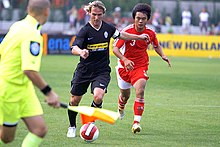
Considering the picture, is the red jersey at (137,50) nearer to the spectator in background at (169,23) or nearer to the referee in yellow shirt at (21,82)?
the referee in yellow shirt at (21,82)

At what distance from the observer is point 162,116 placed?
1464 centimetres

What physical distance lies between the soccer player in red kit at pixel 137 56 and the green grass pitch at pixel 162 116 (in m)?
0.72

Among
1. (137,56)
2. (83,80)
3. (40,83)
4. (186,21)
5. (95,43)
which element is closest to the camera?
(40,83)

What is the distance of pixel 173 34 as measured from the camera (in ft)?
135

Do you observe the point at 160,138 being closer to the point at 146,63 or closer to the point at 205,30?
the point at 146,63

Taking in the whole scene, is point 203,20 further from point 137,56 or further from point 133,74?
point 133,74

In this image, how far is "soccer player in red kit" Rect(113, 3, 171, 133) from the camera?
12.8 metres

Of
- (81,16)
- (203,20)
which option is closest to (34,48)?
(81,16)

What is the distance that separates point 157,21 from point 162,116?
96.4 ft

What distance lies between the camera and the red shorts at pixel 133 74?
1309 centimetres

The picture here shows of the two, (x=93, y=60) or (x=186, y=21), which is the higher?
(x=93, y=60)

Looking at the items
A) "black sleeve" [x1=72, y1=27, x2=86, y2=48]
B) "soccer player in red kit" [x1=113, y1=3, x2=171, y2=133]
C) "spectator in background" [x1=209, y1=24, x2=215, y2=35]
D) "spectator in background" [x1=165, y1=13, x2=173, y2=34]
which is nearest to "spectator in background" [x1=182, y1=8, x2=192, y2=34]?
"spectator in background" [x1=165, y1=13, x2=173, y2=34]

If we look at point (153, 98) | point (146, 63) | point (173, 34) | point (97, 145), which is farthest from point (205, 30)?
point (97, 145)

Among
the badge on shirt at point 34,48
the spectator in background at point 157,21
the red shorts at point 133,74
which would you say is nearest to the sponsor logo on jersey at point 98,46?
the red shorts at point 133,74
